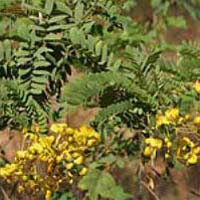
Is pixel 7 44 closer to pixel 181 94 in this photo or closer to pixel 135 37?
pixel 181 94

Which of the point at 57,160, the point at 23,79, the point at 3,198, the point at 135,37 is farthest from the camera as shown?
the point at 135,37

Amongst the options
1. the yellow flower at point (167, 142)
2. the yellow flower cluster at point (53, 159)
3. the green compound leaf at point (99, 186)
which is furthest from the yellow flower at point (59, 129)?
the yellow flower at point (167, 142)

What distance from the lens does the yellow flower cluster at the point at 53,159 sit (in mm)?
1692

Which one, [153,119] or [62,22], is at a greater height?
[62,22]

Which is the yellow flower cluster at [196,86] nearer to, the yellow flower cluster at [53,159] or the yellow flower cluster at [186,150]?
the yellow flower cluster at [186,150]

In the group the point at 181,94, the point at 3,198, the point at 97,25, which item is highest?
the point at 97,25

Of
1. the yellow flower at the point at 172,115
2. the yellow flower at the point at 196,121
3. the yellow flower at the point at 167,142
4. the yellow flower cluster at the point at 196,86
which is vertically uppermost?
the yellow flower cluster at the point at 196,86

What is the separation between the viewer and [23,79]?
71.1 inches

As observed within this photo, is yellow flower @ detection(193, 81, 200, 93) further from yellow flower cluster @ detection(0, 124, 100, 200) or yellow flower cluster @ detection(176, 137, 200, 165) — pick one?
yellow flower cluster @ detection(0, 124, 100, 200)

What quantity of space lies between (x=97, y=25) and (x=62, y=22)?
0.10 m

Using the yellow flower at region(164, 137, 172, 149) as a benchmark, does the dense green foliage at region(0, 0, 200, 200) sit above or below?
above

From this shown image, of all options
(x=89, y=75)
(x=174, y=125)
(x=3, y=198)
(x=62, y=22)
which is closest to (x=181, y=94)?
(x=174, y=125)

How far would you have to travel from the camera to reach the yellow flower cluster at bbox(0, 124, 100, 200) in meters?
1.69

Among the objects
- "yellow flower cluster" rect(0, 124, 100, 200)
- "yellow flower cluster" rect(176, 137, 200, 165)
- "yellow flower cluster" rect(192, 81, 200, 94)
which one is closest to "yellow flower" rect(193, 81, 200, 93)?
"yellow flower cluster" rect(192, 81, 200, 94)
